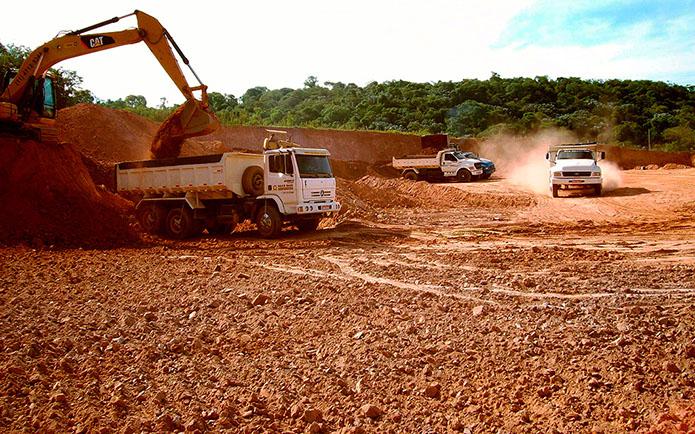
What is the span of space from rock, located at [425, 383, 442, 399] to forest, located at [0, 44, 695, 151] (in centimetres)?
4918

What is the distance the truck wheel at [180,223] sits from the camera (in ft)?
57.6

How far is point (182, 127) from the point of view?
730 inches

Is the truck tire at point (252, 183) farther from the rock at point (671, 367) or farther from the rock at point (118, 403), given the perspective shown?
the rock at point (671, 367)

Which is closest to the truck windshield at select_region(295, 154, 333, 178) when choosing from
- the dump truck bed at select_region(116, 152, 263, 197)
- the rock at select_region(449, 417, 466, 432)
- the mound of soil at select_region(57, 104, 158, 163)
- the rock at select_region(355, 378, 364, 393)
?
the dump truck bed at select_region(116, 152, 263, 197)

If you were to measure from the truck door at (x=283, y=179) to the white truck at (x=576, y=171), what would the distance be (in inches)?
521

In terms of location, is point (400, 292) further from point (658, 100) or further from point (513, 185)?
point (658, 100)

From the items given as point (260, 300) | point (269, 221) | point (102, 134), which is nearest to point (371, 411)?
point (260, 300)

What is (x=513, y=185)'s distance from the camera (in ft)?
110

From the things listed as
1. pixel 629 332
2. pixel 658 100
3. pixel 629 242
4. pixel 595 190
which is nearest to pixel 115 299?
pixel 629 332

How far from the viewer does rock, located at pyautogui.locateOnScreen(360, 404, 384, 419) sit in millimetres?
4922

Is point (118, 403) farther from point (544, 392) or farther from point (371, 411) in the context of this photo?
point (544, 392)

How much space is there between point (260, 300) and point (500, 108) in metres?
74.8

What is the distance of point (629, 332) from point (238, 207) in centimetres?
1258

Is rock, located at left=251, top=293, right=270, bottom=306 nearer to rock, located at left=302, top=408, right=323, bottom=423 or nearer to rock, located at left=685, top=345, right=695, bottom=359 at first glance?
rock, located at left=302, top=408, right=323, bottom=423
